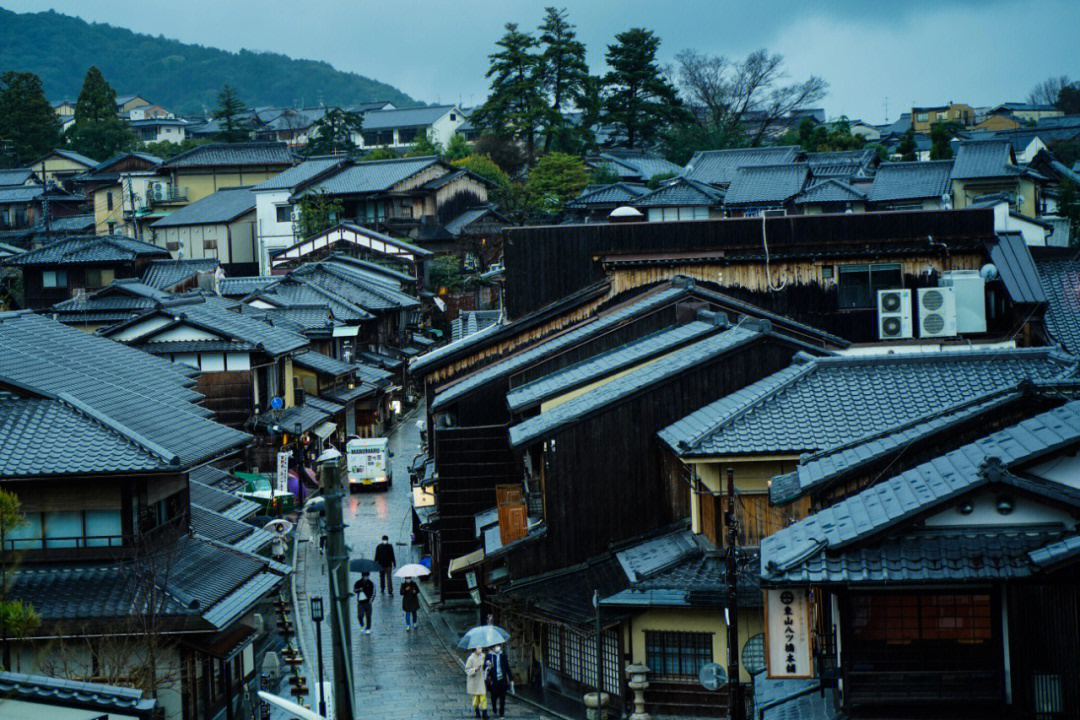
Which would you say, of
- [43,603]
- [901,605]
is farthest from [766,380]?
[43,603]

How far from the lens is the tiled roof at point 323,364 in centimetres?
5238

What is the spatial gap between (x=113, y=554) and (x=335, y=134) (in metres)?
94.0

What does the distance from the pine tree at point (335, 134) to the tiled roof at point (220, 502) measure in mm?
79682

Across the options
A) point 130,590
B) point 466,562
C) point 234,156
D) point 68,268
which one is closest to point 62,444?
point 130,590

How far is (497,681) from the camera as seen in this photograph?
78.7ft

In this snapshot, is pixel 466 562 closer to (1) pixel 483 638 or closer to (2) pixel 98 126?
(1) pixel 483 638

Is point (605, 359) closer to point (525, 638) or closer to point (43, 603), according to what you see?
point (525, 638)

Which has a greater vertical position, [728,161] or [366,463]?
[728,161]

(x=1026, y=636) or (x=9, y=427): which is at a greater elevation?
(x=9, y=427)

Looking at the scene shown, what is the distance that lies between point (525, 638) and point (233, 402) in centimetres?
2117

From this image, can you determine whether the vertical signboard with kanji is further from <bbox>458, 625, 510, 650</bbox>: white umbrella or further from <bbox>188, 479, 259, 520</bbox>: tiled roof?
<bbox>188, 479, 259, 520</bbox>: tiled roof

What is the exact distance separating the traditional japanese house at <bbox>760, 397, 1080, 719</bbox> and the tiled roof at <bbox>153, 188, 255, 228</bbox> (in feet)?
237

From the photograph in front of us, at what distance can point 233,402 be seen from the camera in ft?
147

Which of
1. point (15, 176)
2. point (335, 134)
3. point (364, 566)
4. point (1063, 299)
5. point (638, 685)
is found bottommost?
point (638, 685)
